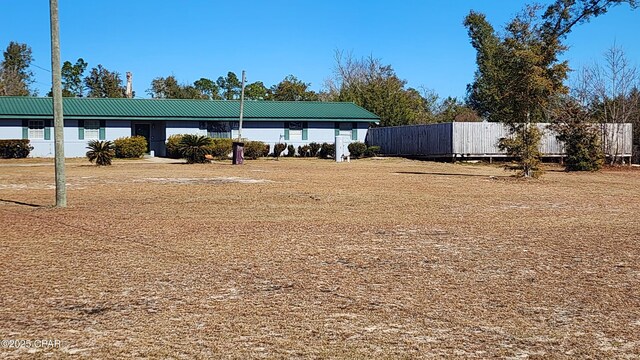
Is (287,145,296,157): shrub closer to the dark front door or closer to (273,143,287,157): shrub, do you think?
(273,143,287,157): shrub

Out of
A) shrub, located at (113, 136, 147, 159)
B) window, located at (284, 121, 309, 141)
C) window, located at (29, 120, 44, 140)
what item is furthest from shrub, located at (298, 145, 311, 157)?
window, located at (29, 120, 44, 140)

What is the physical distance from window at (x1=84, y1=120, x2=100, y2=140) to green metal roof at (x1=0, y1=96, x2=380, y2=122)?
26.4 inches

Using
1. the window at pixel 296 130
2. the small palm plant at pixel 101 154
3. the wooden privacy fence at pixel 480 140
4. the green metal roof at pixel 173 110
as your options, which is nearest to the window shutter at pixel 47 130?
the green metal roof at pixel 173 110

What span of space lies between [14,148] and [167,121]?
9641 mm

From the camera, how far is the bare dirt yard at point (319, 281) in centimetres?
496

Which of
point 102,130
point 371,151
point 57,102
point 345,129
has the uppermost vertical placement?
point 345,129

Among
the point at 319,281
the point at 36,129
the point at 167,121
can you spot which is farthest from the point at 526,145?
the point at 36,129

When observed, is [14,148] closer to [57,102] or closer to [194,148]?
[194,148]

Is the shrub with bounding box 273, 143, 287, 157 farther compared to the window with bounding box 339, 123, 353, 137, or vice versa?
the window with bounding box 339, 123, 353, 137

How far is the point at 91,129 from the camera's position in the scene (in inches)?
1724

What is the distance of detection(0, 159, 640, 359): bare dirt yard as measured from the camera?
496 cm

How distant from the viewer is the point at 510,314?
5758mm

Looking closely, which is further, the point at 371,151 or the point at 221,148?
the point at 371,151

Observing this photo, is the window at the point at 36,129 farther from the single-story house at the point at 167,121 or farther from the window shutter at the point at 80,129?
the window shutter at the point at 80,129
